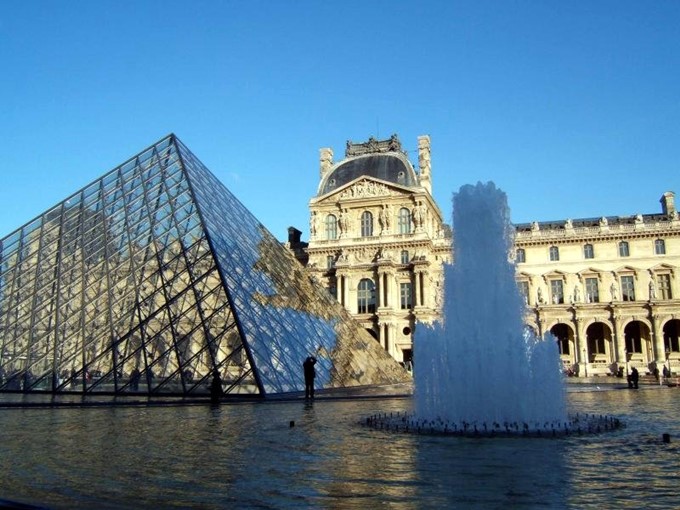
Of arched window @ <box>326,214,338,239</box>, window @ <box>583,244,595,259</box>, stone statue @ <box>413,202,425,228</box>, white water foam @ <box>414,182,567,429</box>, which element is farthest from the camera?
arched window @ <box>326,214,338,239</box>

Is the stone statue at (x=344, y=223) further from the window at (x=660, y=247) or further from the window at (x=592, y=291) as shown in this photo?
the window at (x=660, y=247)

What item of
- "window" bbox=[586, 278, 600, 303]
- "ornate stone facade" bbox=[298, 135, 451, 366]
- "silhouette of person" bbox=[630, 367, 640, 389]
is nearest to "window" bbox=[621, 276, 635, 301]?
"window" bbox=[586, 278, 600, 303]

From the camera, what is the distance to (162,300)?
17.3 m

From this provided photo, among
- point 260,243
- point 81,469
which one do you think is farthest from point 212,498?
point 260,243

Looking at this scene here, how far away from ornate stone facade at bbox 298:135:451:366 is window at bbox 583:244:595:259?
10.0 metres

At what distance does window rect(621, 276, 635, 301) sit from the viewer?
45188 millimetres

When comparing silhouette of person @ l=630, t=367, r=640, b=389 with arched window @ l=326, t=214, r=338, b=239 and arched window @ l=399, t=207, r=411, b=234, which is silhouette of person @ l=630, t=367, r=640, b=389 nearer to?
arched window @ l=399, t=207, r=411, b=234

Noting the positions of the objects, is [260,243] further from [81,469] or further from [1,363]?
[81,469]

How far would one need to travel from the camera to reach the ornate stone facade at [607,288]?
43750 millimetres

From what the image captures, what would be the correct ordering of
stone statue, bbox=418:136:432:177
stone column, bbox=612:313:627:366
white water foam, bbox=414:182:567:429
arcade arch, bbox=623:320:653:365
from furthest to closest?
stone statue, bbox=418:136:432:177, arcade arch, bbox=623:320:653:365, stone column, bbox=612:313:627:366, white water foam, bbox=414:182:567:429

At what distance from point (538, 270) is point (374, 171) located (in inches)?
579

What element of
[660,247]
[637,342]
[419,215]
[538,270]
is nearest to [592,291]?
[538,270]

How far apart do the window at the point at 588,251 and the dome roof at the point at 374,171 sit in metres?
13.4

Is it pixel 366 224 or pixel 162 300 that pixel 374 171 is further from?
pixel 162 300
